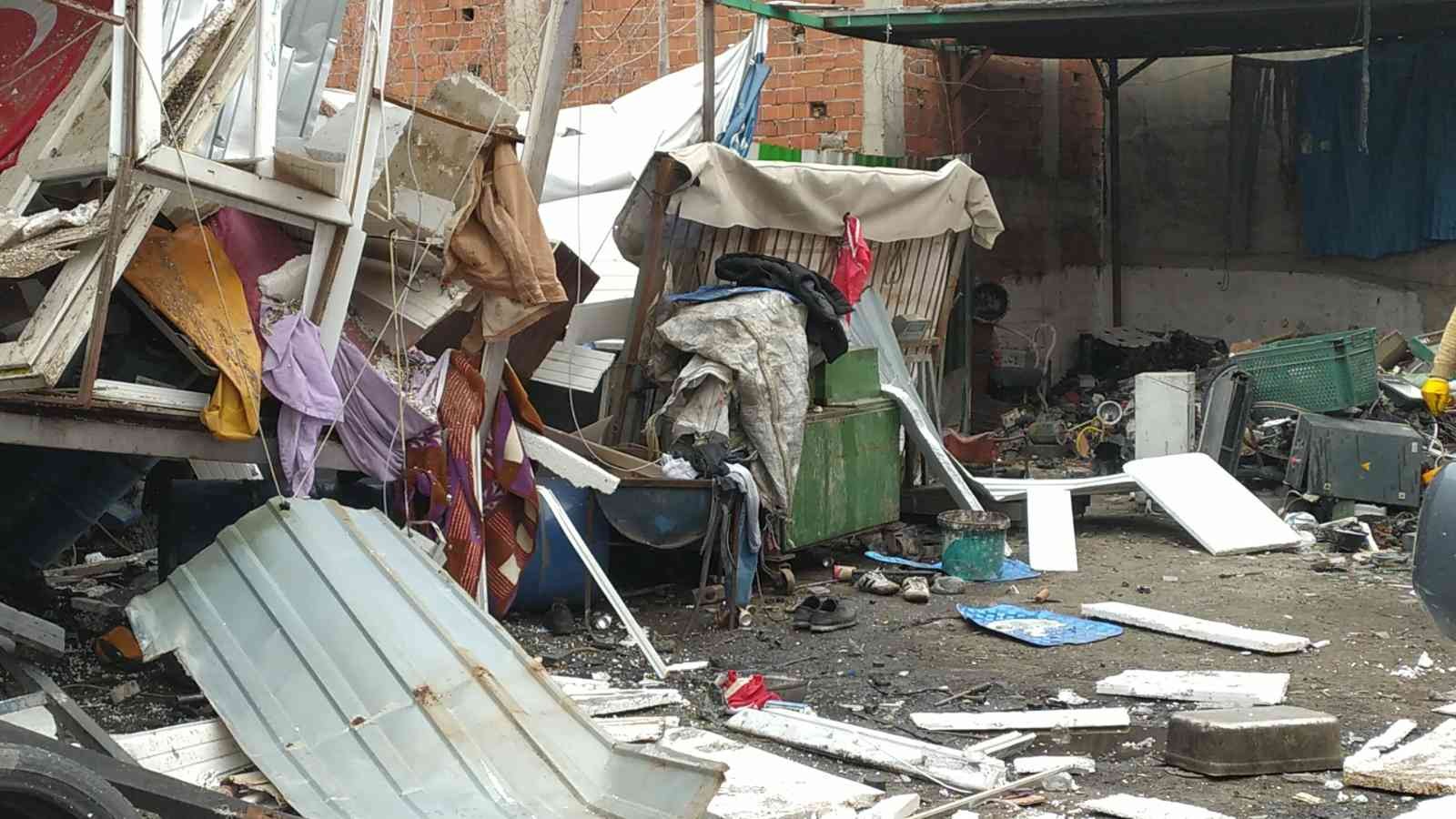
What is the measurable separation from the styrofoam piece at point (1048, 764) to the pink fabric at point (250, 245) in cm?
336

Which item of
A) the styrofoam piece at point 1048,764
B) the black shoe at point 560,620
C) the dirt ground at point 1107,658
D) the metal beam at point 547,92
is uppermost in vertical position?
the metal beam at point 547,92

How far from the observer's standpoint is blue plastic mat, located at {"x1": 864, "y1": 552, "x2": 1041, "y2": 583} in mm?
9141

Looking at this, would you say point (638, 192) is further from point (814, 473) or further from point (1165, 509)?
point (1165, 509)

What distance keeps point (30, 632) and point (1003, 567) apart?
564 centimetres

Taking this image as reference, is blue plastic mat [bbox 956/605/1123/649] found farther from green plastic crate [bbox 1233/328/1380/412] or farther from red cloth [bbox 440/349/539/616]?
green plastic crate [bbox 1233/328/1380/412]

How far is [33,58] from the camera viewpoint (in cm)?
643

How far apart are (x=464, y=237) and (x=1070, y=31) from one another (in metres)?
8.25

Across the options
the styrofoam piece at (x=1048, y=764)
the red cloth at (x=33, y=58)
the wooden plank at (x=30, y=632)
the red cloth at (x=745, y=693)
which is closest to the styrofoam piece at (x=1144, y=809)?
the styrofoam piece at (x=1048, y=764)

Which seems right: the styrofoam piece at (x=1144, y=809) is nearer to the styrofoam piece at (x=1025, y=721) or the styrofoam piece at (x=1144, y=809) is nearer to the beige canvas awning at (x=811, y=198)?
the styrofoam piece at (x=1025, y=721)

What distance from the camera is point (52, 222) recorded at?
532 cm

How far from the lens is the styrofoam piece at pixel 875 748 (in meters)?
5.49

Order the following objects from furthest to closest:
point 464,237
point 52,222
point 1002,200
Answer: point 1002,200
point 464,237
point 52,222

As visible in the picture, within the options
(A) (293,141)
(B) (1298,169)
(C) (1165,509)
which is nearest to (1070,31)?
(B) (1298,169)

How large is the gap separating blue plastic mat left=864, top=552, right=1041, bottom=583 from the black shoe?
2469mm
